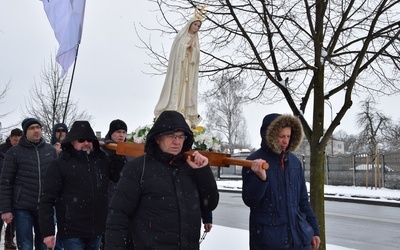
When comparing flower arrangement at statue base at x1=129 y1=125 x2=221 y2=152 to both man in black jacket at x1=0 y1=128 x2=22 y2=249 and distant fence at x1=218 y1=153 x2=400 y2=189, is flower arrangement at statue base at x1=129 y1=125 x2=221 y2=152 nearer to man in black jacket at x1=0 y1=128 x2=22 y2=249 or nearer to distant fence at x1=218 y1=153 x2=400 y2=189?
man in black jacket at x1=0 y1=128 x2=22 y2=249

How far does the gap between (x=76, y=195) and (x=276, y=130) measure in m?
1.86

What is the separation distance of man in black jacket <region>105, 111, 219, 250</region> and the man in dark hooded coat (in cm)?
74

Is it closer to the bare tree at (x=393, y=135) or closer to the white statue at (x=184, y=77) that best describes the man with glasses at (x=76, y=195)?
the white statue at (x=184, y=77)

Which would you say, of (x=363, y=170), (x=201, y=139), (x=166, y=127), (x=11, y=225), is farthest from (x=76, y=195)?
(x=363, y=170)

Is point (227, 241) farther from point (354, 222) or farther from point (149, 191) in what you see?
point (354, 222)

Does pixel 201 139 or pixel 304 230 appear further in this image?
pixel 201 139

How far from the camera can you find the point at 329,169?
84.2 ft

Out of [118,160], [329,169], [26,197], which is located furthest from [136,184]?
[329,169]

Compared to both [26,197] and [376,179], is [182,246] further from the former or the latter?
[376,179]

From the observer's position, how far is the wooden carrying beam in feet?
11.0

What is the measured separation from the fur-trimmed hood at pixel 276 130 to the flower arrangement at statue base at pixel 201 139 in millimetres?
808

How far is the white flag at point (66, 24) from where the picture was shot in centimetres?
763

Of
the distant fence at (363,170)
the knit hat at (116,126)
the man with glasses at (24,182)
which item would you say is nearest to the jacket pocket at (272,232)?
the knit hat at (116,126)

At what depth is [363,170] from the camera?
23.5m
